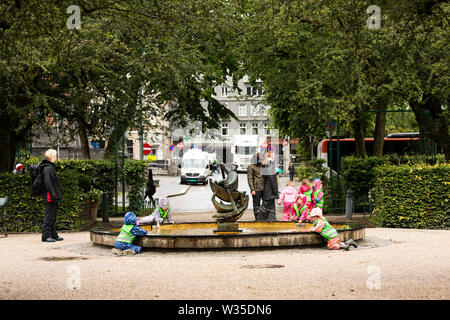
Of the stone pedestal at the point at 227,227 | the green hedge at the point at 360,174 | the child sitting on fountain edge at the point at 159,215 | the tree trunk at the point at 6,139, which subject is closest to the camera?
the child sitting on fountain edge at the point at 159,215

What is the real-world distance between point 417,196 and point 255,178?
420 cm

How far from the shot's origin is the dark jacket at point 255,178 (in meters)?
17.0

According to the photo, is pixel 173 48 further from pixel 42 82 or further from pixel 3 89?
pixel 3 89

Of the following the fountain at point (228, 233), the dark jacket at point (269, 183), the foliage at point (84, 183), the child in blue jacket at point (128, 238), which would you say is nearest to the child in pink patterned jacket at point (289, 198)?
the dark jacket at point (269, 183)

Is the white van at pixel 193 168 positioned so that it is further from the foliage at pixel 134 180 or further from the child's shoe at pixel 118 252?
the child's shoe at pixel 118 252

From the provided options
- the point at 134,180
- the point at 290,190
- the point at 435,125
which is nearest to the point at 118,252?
the point at 290,190

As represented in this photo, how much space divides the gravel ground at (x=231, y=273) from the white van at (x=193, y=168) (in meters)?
38.1

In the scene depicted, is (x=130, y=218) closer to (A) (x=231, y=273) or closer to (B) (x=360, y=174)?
(A) (x=231, y=273)

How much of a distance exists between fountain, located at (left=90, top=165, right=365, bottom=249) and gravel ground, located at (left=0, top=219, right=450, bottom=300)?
20cm

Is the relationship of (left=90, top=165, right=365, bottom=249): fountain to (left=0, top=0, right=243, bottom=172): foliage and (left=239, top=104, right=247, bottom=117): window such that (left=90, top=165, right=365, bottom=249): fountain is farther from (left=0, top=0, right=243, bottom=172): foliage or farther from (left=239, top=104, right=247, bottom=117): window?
(left=239, top=104, right=247, bottom=117): window

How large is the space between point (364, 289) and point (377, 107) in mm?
18647

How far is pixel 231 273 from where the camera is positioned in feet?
31.0

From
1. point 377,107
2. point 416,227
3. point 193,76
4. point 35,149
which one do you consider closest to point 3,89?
point 193,76

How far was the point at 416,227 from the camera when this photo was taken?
1734cm
